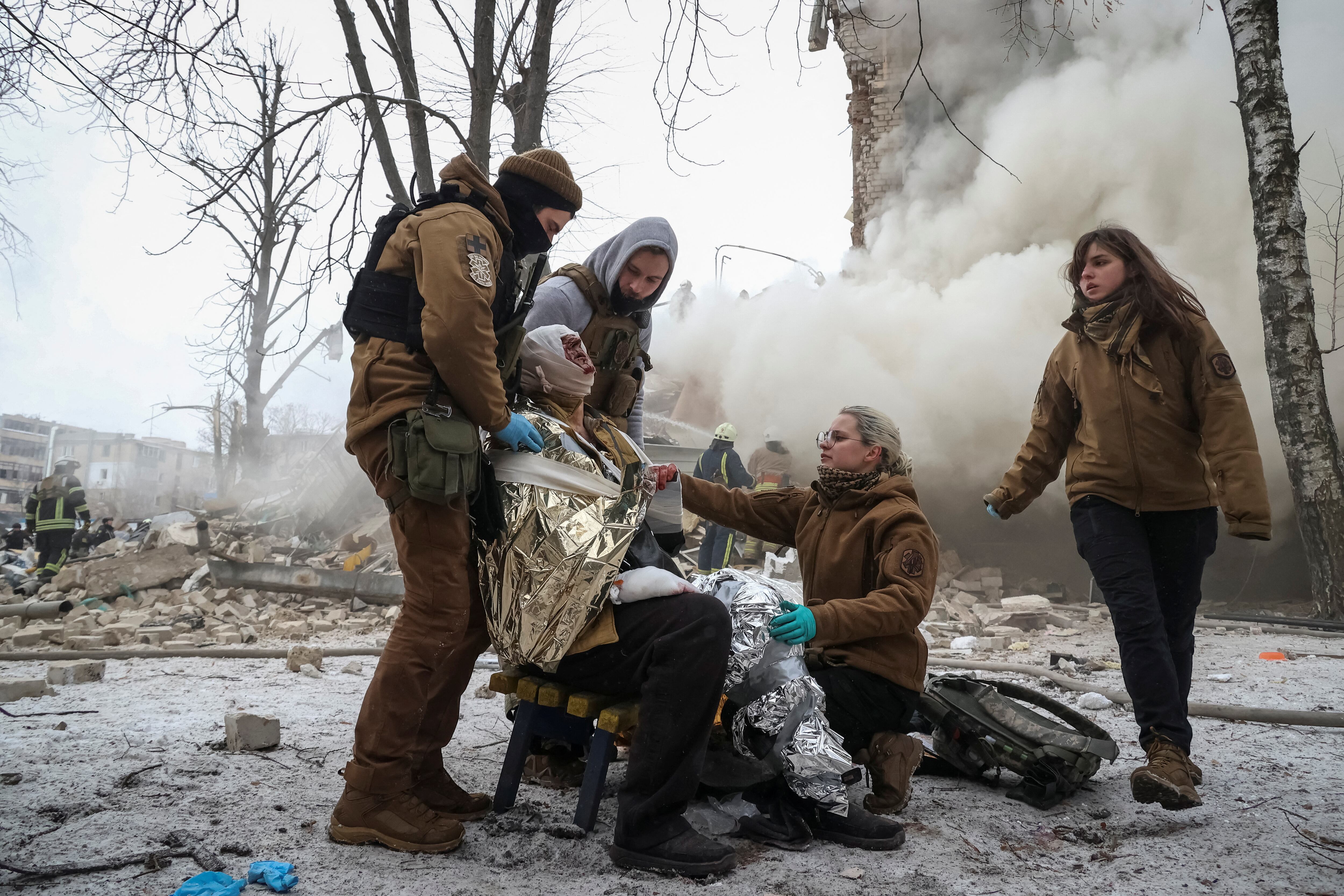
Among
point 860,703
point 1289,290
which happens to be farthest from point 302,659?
point 1289,290

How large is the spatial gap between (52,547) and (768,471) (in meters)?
8.49

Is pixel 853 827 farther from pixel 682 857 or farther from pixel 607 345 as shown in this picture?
pixel 607 345

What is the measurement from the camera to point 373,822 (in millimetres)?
2086

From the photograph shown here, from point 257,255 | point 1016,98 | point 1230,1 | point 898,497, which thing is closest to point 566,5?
point 1230,1

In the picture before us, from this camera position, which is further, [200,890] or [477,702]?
[477,702]

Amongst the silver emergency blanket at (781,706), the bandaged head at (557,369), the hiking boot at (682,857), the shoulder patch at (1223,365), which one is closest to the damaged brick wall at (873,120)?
the shoulder patch at (1223,365)

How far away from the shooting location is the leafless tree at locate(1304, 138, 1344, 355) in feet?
28.5

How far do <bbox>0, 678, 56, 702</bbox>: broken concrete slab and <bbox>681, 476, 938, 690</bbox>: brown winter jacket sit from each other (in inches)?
115

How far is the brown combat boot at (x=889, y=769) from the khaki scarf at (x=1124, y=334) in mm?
1461

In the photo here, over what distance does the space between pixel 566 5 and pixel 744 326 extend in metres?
10.8

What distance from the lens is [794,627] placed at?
229cm

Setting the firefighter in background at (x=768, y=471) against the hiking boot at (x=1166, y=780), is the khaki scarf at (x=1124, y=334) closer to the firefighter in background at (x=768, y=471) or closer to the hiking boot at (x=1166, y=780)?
the hiking boot at (x=1166, y=780)

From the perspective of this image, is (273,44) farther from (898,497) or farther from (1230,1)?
(898,497)

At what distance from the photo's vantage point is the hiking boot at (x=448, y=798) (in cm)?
232
